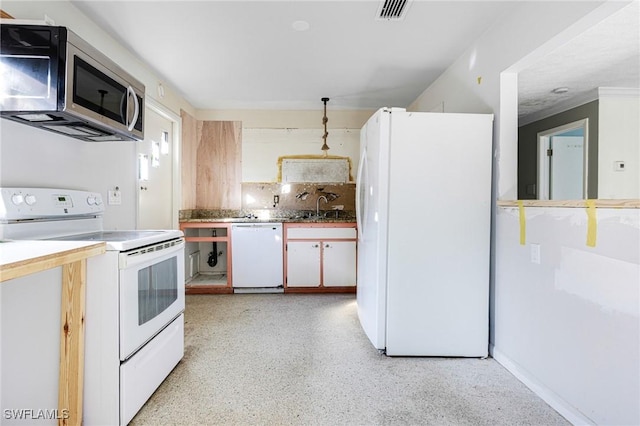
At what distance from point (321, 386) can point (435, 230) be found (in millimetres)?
1254

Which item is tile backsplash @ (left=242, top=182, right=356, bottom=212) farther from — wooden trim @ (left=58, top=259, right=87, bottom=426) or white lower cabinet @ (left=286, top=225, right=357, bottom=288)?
wooden trim @ (left=58, top=259, right=87, bottom=426)

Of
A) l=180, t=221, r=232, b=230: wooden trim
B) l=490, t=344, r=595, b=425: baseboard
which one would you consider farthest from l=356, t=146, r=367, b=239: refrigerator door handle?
l=180, t=221, r=232, b=230: wooden trim

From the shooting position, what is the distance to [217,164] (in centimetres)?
419

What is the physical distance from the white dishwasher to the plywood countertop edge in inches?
88.1

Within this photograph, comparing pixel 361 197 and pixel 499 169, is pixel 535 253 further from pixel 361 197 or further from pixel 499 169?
pixel 361 197

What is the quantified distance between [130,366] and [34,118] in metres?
1.29

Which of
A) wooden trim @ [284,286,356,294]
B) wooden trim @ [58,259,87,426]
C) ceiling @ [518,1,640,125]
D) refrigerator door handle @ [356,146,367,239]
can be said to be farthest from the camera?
wooden trim @ [284,286,356,294]

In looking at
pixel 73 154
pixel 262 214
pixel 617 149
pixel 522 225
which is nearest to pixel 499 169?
pixel 522 225

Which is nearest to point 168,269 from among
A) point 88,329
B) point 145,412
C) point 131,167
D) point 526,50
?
point 88,329

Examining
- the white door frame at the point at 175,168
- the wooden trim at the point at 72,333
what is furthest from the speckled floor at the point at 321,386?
the white door frame at the point at 175,168

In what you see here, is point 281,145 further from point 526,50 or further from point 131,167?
point 526,50

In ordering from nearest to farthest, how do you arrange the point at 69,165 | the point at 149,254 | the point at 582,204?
the point at 582,204
the point at 149,254
the point at 69,165

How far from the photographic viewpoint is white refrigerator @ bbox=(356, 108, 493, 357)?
212cm

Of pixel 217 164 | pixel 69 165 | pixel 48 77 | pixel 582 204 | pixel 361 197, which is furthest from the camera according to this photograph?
pixel 217 164
